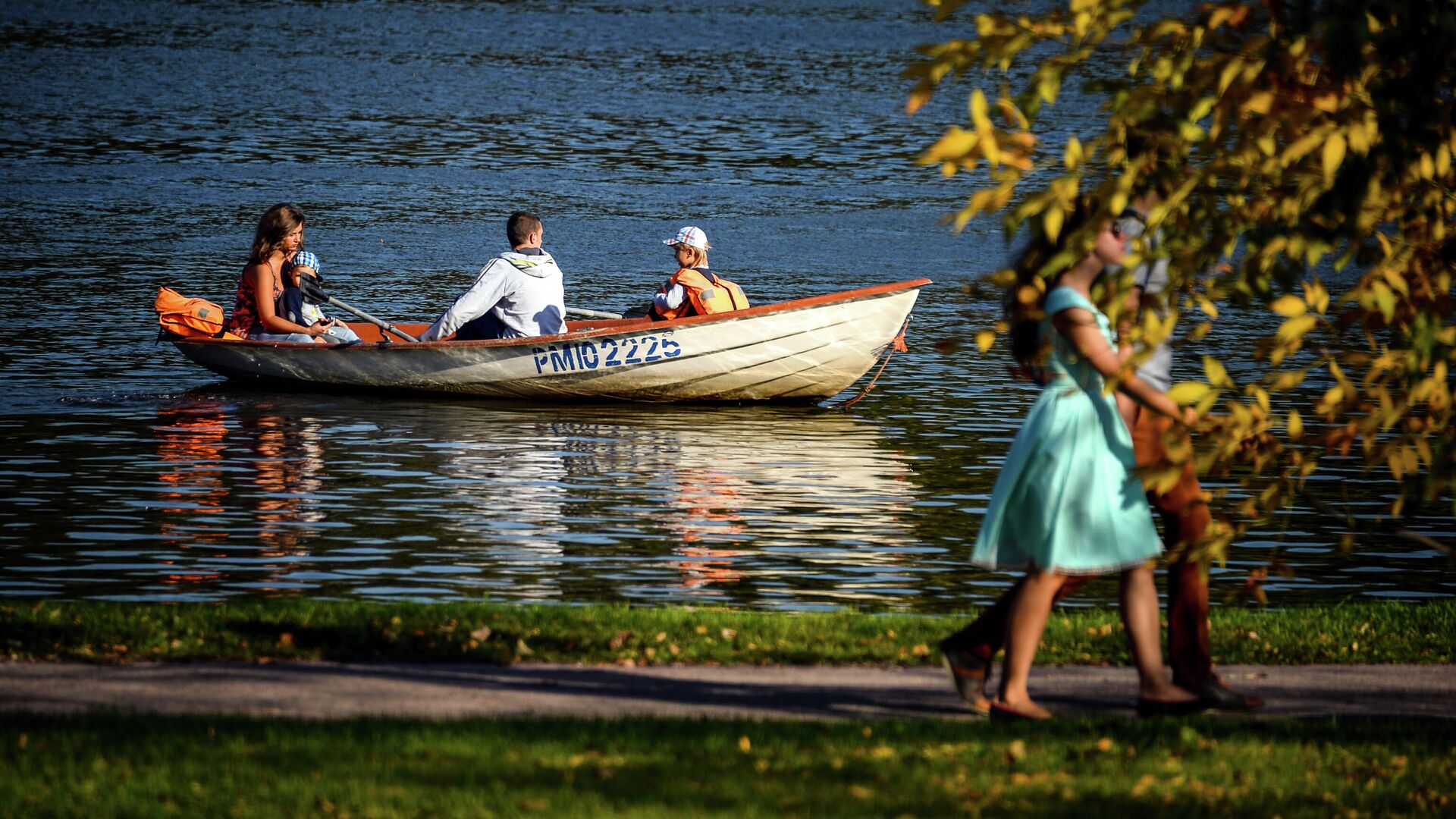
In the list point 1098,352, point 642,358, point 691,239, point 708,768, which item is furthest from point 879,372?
point 708,768

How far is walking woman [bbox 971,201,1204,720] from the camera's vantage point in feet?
22.8

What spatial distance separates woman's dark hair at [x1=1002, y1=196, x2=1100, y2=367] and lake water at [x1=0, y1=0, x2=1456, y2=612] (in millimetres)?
1079

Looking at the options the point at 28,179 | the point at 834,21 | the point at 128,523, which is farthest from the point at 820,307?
the point at 834,21

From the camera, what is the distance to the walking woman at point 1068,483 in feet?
22.8

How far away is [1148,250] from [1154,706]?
223 centimetres

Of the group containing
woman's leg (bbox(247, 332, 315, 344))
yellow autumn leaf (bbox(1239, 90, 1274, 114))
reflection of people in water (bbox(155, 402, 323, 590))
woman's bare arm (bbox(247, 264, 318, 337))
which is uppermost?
yellow autumn leaf (bbox(1239, 90, 1274, 114))

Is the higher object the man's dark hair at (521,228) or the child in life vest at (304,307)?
the man's dark hair at (521,228)

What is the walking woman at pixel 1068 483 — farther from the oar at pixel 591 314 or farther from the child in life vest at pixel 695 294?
the oar at pixel 591 314

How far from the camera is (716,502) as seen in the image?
14242 mm

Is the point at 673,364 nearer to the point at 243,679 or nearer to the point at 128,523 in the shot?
the point at 128,523

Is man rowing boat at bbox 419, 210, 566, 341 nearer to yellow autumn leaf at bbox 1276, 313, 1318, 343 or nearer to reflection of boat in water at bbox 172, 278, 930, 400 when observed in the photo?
reflection of boat in water at bbox 172, 278, 930, 400

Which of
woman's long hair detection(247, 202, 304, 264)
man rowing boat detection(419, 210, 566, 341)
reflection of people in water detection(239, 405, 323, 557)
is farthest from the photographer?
man rowing boat detection(419, 210, 566, 341)

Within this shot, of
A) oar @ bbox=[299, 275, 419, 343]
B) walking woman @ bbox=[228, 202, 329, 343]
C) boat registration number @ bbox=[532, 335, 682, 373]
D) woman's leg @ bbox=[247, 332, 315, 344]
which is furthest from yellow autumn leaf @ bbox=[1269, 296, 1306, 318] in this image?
woman's leg @ bbox=[247, 332, 315, 344]

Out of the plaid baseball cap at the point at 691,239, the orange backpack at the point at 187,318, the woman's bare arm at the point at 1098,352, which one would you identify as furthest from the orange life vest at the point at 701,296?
the woman's bare arm at the point at 1098,352
